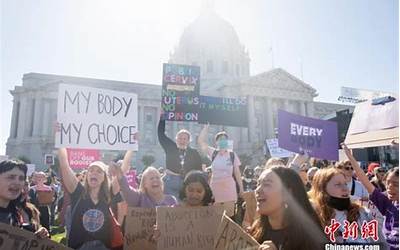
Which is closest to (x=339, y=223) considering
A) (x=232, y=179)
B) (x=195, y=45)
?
(x=232, y=179)

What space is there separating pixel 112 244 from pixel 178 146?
2.13 m

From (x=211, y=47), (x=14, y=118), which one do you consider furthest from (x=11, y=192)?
(x=211, y=47)

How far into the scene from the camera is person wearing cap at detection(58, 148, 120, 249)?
3537 millimetres

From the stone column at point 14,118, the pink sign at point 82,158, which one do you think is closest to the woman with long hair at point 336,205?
the pink sign at point 82,158

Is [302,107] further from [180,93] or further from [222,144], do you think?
[222,144]

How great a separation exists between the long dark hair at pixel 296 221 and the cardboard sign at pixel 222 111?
15.9ft

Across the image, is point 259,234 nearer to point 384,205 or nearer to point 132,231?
point 132,231

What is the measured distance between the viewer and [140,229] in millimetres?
3604

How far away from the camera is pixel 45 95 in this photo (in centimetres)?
5294

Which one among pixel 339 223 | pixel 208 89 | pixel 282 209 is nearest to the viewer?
pixel 282 209

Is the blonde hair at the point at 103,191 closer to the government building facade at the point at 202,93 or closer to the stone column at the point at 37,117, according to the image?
the government building facade at the point at 202,93

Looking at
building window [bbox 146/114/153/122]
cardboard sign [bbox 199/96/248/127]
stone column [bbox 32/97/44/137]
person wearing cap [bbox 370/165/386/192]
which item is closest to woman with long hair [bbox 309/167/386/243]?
person wearing cap [bbox 370/165/386/192]

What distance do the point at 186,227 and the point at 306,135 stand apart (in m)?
2.83

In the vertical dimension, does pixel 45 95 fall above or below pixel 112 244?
above
